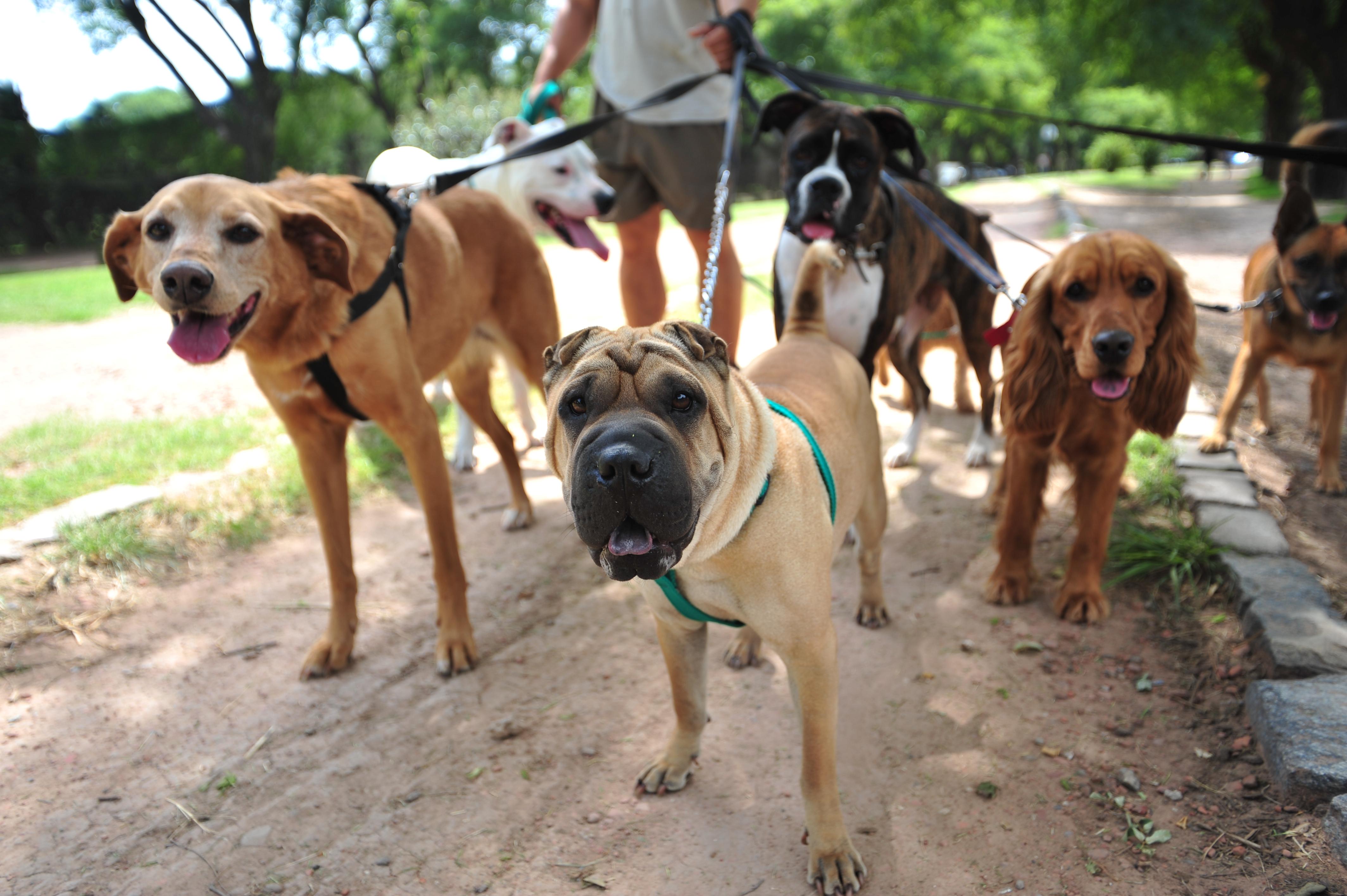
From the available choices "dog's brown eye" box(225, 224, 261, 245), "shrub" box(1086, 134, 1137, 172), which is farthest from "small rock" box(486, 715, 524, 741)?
"shrub" box(1086, 134, 1137, 172)

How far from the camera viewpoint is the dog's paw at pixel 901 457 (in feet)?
16.1

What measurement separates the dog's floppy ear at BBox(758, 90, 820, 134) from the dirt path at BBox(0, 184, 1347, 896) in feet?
6.74

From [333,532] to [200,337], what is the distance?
3.39ft

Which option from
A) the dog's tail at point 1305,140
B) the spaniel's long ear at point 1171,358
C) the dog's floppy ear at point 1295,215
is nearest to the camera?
the spaniel's long ear at point 1171,358

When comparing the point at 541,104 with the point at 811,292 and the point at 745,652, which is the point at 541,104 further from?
the point at 745,652

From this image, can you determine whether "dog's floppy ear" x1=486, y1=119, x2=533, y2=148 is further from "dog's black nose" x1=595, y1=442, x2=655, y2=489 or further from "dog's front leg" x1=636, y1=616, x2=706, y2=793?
"dog's black nose" x1=595, y1=442, x2=655, y2=489

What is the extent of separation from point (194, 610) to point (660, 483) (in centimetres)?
301

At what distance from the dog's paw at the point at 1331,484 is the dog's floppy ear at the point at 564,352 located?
14.0ft

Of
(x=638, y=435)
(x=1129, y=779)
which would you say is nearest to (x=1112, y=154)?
(x=1129, y=779)

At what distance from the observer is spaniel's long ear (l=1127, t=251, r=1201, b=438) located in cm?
310

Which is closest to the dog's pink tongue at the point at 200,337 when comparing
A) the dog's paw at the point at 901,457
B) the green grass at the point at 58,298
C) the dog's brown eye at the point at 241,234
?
the dog's brown eye at the point at 241,234

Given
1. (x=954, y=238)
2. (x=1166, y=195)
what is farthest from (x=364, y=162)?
(x=954, y=238)

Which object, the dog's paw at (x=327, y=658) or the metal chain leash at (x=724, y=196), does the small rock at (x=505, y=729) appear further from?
the metal chain leash at (x=724, y=196)

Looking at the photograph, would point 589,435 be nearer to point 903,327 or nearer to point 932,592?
point 932,592
